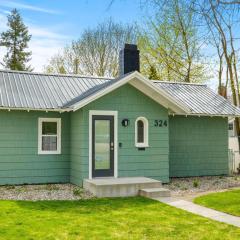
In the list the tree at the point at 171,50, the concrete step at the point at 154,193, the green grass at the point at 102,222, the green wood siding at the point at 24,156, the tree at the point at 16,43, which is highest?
the tree at the point at 16,43

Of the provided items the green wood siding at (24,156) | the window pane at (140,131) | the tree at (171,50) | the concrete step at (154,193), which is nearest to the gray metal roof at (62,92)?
the green wood siding at (24,156)

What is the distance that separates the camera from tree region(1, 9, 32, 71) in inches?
1548

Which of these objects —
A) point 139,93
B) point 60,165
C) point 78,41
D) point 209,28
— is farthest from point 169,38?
point 209,28

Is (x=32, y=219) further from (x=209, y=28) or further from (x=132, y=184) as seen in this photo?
(x=209, y=28)

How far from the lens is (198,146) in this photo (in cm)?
1638

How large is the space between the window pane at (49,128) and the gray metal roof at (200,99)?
4.47 m

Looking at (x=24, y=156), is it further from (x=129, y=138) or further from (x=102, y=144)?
(x=129, y=138)

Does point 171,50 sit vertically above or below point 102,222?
above

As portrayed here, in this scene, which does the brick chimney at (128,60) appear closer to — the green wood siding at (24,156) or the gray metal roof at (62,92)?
the gray metal roof at (62,92)

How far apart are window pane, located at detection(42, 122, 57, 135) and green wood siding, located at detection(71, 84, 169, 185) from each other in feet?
2.14

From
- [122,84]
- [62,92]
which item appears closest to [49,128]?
[62,92]

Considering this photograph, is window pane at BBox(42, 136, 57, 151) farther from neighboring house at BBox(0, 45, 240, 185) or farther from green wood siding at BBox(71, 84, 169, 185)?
green wood siding at BBox(71, 84, 169, 185)

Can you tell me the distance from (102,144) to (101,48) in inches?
757

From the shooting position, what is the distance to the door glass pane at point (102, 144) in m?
13.2
